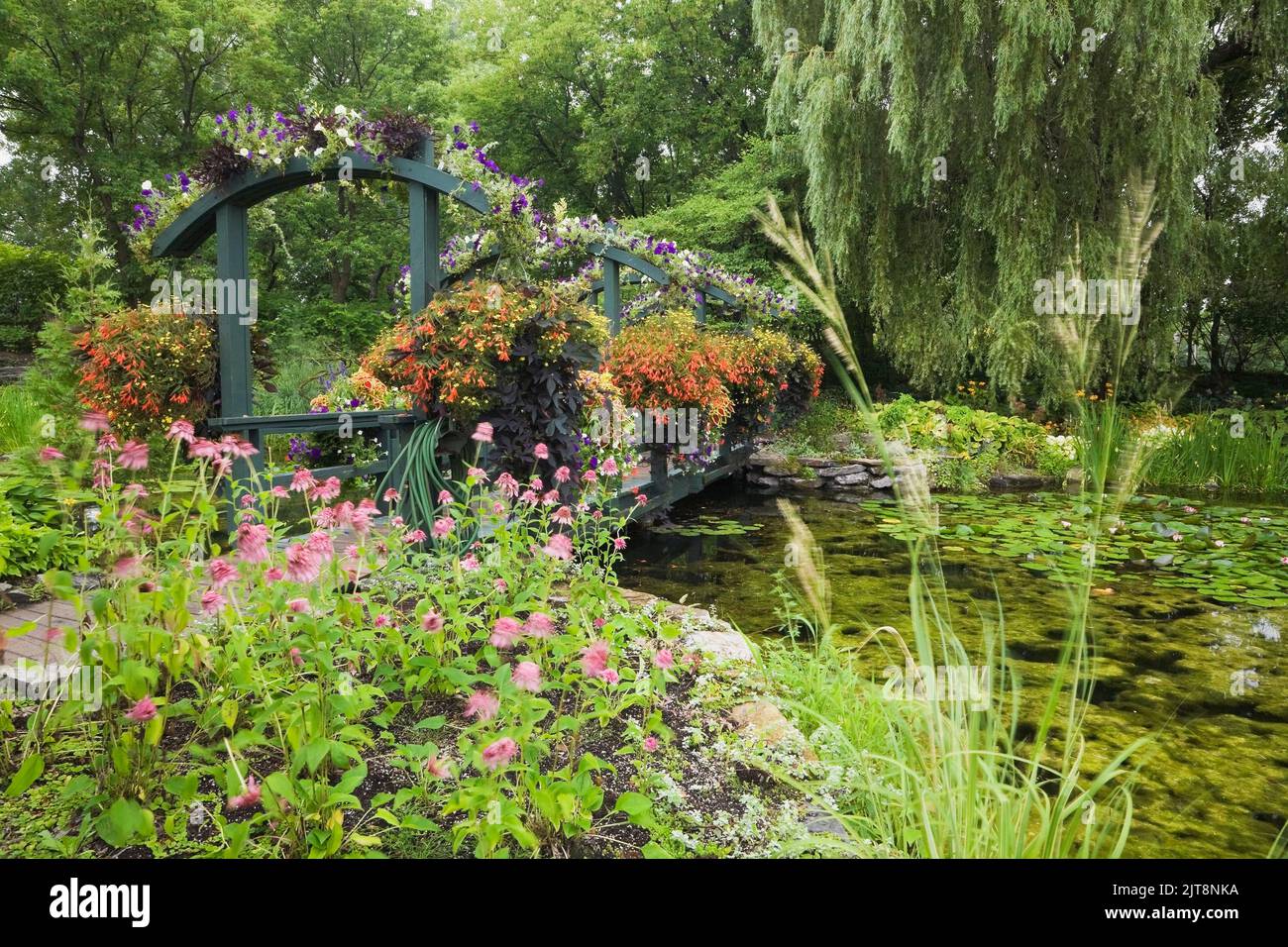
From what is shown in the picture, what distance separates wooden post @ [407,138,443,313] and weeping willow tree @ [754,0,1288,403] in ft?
13.3

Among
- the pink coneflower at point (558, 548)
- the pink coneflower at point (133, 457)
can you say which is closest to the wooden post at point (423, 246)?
the pink coneflower at point (558, 548)

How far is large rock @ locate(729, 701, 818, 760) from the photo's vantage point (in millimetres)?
2127

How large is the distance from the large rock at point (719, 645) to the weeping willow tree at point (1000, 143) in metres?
4.96

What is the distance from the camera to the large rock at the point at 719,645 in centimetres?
279

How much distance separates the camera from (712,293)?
8.44 m

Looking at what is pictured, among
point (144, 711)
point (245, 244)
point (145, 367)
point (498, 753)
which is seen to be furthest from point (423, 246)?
point (498, 753)

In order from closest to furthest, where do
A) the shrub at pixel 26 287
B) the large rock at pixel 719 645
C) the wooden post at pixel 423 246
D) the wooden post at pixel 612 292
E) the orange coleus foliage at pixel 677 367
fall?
the large rock at pixel 719 645 → the wooden post at pixel 423 246 → the orange coleus foliage at pixel 677 367 → the wooden post at pixel 612 292 → the shrub at pixel 26 287

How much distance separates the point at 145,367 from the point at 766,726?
3.51 m

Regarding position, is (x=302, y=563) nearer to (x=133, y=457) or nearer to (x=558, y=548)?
(x=133, y=457)

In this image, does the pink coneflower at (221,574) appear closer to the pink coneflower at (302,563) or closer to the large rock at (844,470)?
the pink coneflower at (302,563)

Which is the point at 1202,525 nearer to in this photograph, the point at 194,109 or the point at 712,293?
the point at 712,293

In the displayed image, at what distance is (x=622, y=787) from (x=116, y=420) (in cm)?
358

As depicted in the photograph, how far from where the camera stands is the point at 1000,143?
27.5ft

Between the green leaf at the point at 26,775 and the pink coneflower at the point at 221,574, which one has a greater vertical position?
the pink coneflower at the point at 221,574
